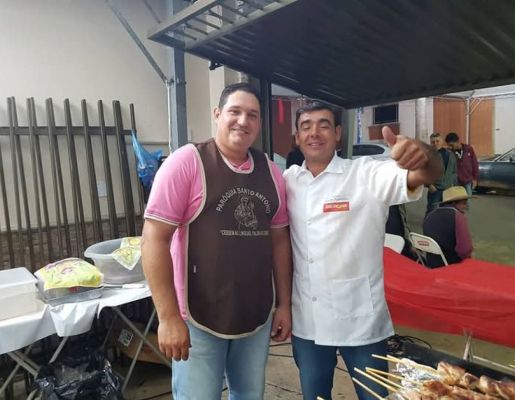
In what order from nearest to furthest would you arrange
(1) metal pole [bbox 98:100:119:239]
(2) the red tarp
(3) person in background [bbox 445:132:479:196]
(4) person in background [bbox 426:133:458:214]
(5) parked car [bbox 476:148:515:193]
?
(2) the red tarp, (1) metal pole [bbox 98:100:119:239], (4) person in background [bbox 426:133:458:214], (3) person in background [bbox 445:132:479:196], (5) parked car [bbox 476:148:515:193]

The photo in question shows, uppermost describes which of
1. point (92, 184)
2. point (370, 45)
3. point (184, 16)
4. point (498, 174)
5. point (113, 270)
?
point (184, 16)

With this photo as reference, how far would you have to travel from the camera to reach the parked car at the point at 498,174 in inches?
465

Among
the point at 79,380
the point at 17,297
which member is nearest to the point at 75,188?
the point at 17,297

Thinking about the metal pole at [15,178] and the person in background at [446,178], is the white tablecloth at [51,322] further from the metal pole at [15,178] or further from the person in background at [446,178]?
the person in background at [446,178]

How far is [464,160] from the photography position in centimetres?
761

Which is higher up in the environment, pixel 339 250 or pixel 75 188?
pixel 75 188

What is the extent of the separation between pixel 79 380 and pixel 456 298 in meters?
2.24

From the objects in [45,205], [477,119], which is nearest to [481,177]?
[477,119]

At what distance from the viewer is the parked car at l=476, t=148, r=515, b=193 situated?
11.8m

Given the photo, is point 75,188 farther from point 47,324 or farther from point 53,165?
point 47,324

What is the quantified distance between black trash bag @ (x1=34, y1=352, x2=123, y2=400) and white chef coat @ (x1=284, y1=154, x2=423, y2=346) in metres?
1.43

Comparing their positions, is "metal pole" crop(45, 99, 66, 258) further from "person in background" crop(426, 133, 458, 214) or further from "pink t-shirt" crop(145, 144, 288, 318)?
"person in background" crop(426, 133, 458, 214)

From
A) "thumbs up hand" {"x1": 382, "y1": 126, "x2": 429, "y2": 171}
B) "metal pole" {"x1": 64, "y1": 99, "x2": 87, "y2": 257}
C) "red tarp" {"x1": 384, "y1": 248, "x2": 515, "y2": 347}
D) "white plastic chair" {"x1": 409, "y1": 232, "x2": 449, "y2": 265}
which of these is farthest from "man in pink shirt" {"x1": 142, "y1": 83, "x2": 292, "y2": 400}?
"metal pole" {"x1": 64, "y1": 99, "x2": 87, "y2": 257}

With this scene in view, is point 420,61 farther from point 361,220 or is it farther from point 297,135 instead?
point 361,220
